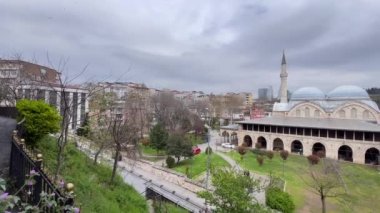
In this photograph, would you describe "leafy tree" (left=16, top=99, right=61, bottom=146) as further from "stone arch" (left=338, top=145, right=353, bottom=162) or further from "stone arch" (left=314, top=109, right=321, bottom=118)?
"stone arch" (left=314, top=109, right=321, bottom=118)

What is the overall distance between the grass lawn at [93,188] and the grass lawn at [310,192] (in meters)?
11.3

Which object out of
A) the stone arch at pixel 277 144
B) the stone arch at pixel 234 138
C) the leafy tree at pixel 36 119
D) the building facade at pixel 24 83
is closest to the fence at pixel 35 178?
the leafy tree at pixel 36 119

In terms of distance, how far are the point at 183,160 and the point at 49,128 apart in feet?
79.3

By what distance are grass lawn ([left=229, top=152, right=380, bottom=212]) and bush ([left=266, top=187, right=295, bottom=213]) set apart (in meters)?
1.69

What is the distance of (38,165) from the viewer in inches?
154

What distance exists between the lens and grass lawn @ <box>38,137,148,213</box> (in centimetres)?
883

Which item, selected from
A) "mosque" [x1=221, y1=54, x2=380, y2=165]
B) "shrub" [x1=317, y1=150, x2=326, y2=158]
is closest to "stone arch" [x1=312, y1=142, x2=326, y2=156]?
"mosque" [x1=221, y1=54, x2=380, y2=165]

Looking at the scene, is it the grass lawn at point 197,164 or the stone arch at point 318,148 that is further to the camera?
the stone arch at point 318,148

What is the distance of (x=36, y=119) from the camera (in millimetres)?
8922

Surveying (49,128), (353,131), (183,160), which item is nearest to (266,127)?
(353,131)

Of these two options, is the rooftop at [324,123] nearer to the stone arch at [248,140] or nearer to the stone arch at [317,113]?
the stone arch at [248,140]

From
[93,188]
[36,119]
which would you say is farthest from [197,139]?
[36,119]

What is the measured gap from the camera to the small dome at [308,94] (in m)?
49.5

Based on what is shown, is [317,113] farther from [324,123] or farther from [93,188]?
[93,188]
